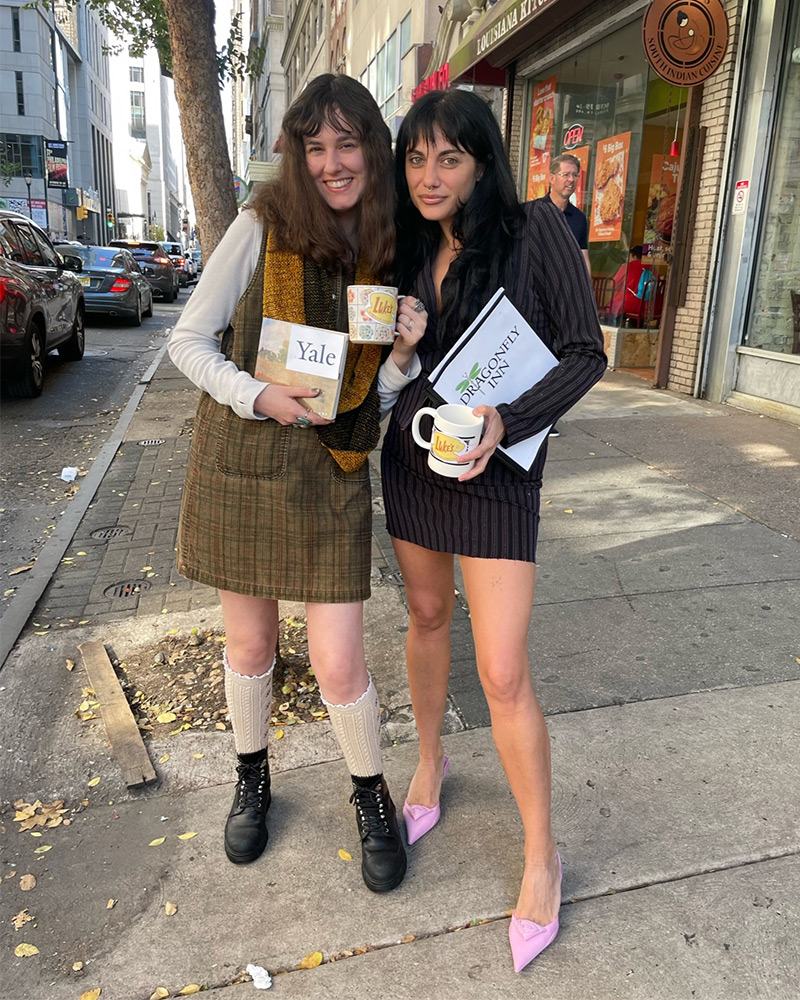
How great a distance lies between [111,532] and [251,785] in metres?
3.17

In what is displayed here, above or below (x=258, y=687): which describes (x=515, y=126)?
above

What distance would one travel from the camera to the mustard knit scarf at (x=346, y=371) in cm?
200

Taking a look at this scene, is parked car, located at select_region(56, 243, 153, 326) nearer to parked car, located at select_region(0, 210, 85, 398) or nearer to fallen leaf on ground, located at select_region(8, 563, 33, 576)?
parked car, located at select_region(0, 210, 85, 398)

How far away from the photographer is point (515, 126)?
13305mm

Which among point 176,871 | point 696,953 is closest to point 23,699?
point 176,871

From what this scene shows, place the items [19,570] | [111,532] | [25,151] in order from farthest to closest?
[25,151], [111,532], [19,570]

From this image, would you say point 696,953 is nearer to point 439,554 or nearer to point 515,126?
point 439,554

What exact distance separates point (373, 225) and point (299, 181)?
0.20 meters

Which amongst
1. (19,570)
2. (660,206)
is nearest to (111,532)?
(19,570)

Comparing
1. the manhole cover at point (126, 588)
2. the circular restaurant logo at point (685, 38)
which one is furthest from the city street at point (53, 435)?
the circular restaurant logo at point (685, 38)

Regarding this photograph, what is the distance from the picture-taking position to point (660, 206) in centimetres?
1017

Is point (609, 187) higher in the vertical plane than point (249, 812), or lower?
higher

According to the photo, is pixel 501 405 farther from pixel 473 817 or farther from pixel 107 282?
pixel 107 282

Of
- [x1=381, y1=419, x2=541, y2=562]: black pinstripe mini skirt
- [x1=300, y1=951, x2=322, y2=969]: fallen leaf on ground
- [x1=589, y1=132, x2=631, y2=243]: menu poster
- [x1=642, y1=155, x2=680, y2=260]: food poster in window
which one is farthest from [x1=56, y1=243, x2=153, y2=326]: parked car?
[x1=300, y1=951, x2=322, y2=969]: fallen leaf on ground
